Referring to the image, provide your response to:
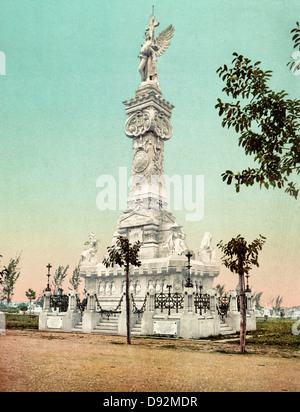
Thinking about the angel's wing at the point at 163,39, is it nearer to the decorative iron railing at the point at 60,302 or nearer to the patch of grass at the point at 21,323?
the decorative iron railing at the point at 60,302

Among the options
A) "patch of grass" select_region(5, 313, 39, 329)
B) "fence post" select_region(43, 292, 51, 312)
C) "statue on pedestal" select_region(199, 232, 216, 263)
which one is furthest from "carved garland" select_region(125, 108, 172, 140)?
"patch of grass" select_region(5, 313, 39, 329)

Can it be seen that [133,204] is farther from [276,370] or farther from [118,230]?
[276,370]

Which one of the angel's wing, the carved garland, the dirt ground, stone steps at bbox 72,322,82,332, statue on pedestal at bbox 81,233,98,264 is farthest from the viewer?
the angel's wing

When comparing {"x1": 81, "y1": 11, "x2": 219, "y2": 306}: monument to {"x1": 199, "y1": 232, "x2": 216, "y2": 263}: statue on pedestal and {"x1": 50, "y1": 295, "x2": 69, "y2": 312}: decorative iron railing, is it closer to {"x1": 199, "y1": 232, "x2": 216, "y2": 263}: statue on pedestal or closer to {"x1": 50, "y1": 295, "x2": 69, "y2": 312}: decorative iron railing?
{"x1": 199, "y1": 232, "x2": 216, "y2": 263}: statue on pedestal

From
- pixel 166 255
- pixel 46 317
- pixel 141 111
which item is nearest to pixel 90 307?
pixel 46 317

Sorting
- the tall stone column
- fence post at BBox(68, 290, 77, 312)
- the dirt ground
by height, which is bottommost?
the dirt ground

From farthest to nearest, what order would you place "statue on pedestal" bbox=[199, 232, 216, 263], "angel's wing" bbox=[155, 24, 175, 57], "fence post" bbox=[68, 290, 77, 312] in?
"angel's wing" bbox=[155, 24, 175, 57] < "statue on pedestal" bbox=[199, 232, 216, 263] < "fence post" bbox=[68, 290, 77, 312]

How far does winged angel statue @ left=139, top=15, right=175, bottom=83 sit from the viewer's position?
42.7 metres

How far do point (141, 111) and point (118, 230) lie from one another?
1267 cm

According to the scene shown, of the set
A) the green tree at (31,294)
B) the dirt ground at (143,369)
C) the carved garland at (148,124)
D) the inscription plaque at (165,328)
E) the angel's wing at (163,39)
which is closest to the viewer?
the dirt ground at (143,369)

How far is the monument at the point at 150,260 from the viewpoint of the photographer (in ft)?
78.9

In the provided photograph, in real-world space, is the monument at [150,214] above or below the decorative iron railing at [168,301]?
above

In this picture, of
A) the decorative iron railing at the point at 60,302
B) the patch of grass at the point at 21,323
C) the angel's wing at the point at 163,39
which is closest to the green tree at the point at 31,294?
the patch of grass at the point at 21,323
